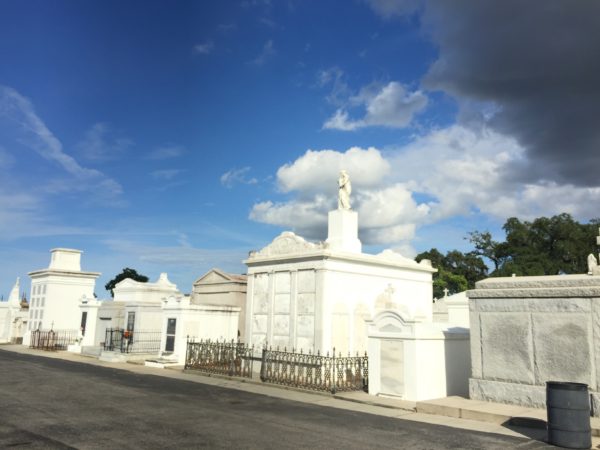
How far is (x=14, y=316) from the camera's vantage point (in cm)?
3850

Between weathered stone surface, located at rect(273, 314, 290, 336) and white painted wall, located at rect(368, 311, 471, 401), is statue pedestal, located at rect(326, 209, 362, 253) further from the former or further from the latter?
white painted wall, located at rect(368, 311, 471, 401)

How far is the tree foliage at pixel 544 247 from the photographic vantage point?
5672 cm

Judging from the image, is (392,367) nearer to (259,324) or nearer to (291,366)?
(291,366)

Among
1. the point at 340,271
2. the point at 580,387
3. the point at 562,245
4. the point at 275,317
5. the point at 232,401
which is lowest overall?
the point at 232,401

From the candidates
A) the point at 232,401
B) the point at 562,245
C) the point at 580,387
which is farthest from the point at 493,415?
the point at 562,245

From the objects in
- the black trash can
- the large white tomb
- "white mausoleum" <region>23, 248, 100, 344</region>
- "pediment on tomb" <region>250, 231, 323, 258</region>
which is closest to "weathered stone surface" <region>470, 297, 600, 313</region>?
the black trash can

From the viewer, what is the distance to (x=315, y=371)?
15.1m

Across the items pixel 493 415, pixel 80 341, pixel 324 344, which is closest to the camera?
pixel 493 415

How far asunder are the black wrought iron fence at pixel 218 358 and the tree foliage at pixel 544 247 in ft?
150

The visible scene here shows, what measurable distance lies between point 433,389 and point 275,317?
728 centimetres

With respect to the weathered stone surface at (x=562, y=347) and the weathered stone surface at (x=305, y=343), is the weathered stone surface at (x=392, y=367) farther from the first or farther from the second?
the weathered stone surface at (x=305, y=343)

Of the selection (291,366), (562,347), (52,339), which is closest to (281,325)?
(291,366)

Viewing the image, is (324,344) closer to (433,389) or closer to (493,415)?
(433,389)

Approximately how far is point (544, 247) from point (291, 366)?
2198 inches
